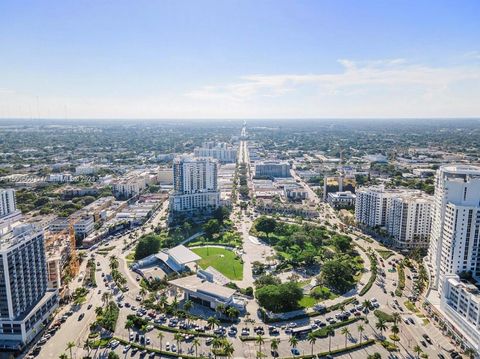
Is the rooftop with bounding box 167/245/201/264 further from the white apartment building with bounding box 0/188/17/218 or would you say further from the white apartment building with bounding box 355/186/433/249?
the white apartment building with bounding box 0/188/17/218

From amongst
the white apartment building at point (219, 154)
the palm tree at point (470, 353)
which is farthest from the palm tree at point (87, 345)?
the white apartment building at point (219, 154)

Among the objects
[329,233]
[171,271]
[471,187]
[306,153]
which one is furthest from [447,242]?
[306,153]

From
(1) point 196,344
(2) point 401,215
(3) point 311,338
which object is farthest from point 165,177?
(3) point 311,338

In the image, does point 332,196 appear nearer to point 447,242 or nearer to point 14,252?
point 447,242

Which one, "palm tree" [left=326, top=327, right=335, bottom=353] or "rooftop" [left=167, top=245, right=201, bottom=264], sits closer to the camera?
"palm tree" [left=326, top=327, right=335, bottom=353]

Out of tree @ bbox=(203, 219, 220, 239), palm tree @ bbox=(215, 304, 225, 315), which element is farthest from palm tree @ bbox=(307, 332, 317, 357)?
tree @ bbox=(203, 219, 220, 239)

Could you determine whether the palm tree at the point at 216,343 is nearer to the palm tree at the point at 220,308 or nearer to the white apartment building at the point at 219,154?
A: the palm tree at the point at 220,308

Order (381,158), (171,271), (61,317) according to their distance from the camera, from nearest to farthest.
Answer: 1. (61,317)
2. (171,271)
3. (381,158)
